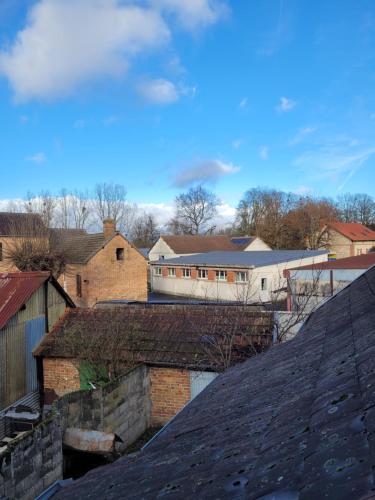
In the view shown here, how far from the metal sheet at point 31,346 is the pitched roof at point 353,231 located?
167 feet

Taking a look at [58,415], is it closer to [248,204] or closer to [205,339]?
[205,339]

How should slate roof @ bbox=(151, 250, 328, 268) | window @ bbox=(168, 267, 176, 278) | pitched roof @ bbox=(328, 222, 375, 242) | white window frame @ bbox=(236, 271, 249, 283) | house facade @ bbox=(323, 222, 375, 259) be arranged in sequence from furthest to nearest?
pitched roof @ bbox=(328, 222, 375, 242) < house facade @ bbox=(323, 222, 375, 259) < window @ bbox=(168, 267, 176, 278) < slate roof @ bbox=(151, 250, 328, 268) < white window frame @ bbox=(236, 271, 249, 283)

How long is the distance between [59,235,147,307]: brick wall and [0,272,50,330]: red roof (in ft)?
41.0

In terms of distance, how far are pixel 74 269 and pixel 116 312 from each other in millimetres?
13552

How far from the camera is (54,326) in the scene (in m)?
14.0

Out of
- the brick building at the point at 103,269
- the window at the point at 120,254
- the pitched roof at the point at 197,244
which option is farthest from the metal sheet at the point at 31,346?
the pitched roof at the point at 197,244

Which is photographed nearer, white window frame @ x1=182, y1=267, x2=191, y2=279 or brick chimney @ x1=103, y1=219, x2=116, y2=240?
brick chimney @ x1=103, y1=219, x2=116, y2=240

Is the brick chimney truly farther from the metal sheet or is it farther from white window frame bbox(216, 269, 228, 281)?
the metal sheet

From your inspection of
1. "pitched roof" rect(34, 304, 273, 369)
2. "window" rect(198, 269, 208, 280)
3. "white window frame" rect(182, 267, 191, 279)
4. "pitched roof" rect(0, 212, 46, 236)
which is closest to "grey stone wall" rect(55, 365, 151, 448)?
"pitched roof" rect(34, 304, 273, 369)

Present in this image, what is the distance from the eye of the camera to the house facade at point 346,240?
185ft

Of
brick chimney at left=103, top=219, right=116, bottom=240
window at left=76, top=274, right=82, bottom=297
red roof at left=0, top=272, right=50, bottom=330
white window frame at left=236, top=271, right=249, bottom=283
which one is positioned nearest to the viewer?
red roof at left=0, top=272, right=50, bottom=330

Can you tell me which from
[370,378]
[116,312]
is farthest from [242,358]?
[370,378]

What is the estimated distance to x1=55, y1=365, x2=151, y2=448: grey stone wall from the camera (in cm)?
909

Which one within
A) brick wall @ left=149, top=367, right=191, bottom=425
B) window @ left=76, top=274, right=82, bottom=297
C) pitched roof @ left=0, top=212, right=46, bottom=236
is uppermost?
pitched roof @ left=0, top=212, right=46, bottom=236
